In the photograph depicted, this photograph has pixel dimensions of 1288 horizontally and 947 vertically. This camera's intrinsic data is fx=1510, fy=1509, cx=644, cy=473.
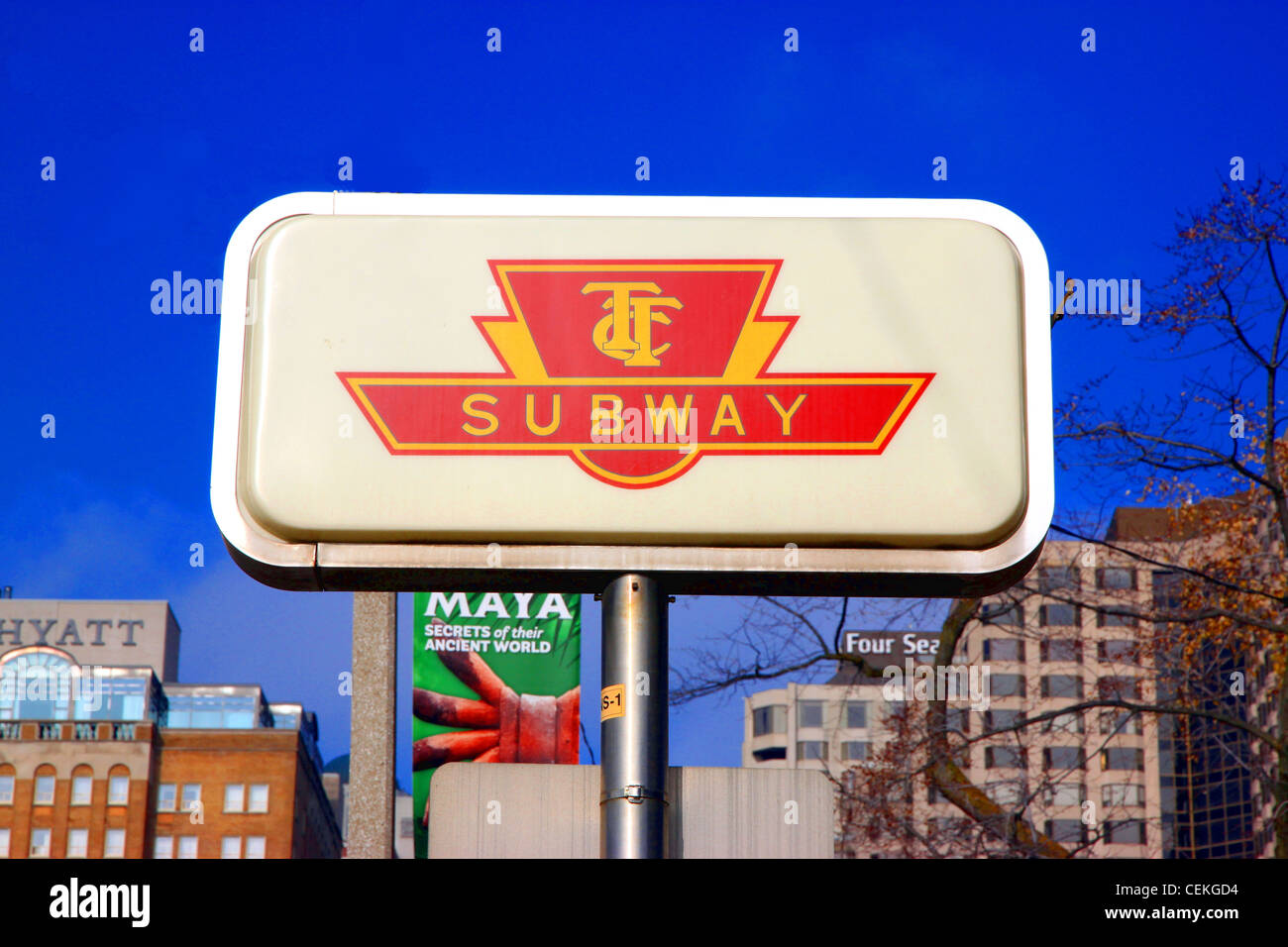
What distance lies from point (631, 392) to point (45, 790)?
315 ft

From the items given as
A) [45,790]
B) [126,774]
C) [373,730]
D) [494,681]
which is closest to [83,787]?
[126,774]

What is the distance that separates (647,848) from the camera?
4.00 metres

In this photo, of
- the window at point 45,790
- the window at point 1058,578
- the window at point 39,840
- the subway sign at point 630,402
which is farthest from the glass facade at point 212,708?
the subway sign at point 630,402

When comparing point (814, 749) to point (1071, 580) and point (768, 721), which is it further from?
point (768, 721)

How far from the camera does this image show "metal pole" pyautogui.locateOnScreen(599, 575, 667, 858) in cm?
402

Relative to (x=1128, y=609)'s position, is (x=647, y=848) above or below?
below

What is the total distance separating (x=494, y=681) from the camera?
19500mm

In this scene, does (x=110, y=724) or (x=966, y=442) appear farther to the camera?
(x=110, y=724)

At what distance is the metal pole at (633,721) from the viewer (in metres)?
4.02

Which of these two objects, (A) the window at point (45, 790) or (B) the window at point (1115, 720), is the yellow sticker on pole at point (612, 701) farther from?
(A) the window at point (45, 790)

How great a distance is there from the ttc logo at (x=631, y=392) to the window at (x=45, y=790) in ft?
313
